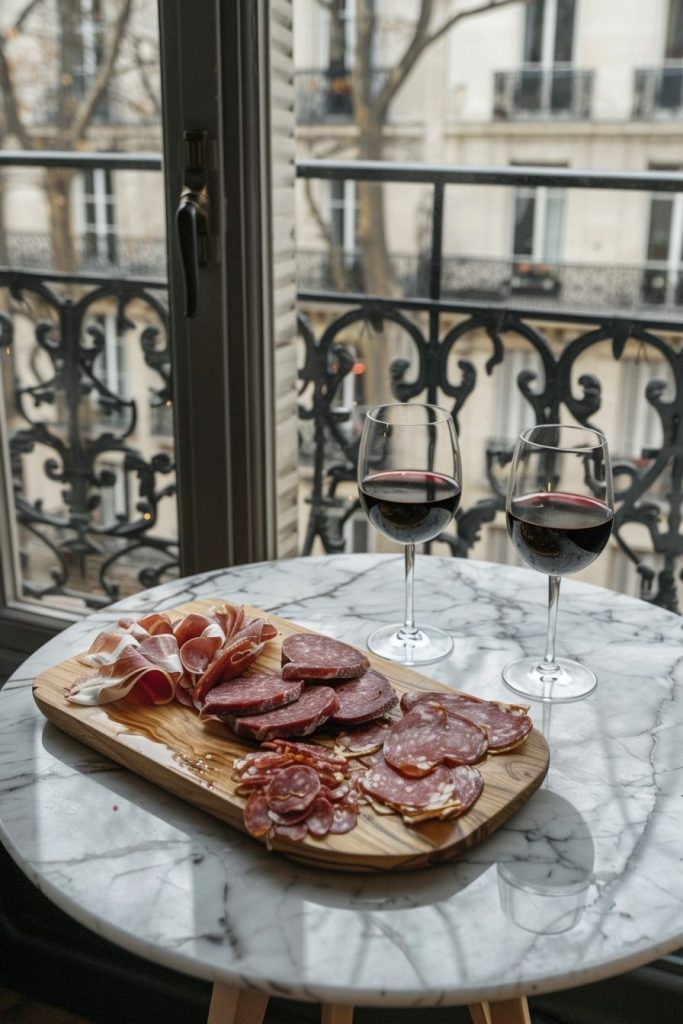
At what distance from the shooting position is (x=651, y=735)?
891mm

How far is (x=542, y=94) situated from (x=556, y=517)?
14.6 ft

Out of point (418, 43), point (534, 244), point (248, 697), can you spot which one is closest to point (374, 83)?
point (418, 43)

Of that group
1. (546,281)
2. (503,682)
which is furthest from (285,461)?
(546,281)

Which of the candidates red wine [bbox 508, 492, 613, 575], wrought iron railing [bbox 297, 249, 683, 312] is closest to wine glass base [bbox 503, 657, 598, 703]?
red wine [bbox 508, 492, 613, 575]

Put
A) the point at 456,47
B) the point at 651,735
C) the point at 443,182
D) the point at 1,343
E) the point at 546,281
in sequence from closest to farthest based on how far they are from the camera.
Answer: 1. the point at 651,735
2. the point at 443,182
3. the point at 1,343
4. the point at 456,47
5. the point at 546,281

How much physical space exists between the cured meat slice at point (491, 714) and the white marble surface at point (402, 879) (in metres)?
0.05

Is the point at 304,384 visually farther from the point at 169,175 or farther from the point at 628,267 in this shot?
the point at 628,267

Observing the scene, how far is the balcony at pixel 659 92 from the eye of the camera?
14.6 ft

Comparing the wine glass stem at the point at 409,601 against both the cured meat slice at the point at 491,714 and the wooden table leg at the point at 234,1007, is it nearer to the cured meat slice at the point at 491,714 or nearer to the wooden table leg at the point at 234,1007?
the cured meat slice at the point at 491,714

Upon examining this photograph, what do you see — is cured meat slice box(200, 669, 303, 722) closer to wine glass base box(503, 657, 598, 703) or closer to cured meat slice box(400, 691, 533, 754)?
cured meat slice box(400, 691, 533, 754)

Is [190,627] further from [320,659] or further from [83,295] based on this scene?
[83,295]

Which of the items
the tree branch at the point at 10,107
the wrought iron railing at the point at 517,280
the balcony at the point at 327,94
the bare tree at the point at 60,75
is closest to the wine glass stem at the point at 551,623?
the bare tree at the point at 60,75

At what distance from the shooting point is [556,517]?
2.98 ft

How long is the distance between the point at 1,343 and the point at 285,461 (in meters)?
0.74
